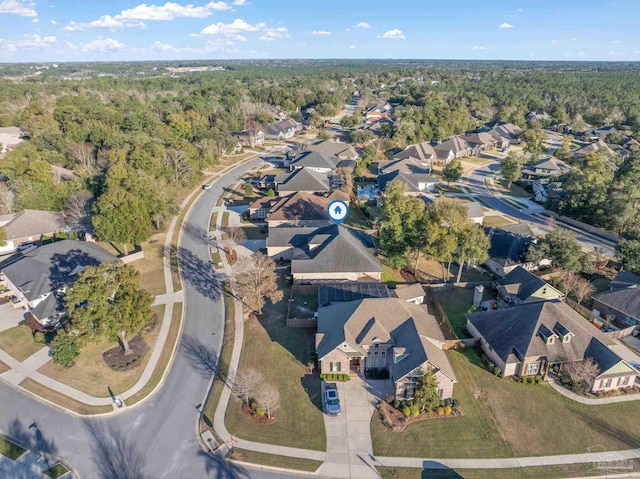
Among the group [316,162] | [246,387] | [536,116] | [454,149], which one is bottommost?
[246,387]

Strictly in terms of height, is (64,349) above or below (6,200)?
below

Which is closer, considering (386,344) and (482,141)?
(386,344)

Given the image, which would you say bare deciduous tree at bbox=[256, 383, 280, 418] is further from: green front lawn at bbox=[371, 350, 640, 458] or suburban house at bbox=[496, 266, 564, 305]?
suburban house at bbox=[496, 266, 564, 305]

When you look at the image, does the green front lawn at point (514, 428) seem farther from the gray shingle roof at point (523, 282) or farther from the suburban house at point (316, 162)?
the suburban house at point (316, 162)

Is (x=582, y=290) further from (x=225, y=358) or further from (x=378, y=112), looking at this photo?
(x=378, y=112)

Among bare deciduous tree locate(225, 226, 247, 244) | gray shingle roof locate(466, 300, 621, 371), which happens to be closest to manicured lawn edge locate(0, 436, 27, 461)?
bare deciduous tree locate(225, 226, 247, 244)

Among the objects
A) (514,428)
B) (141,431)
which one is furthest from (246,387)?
(514,428)

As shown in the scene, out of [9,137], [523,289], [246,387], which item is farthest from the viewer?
[9,137]

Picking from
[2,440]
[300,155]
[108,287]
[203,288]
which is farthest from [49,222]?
[300,155]

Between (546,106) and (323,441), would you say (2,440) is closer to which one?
(323,441)
